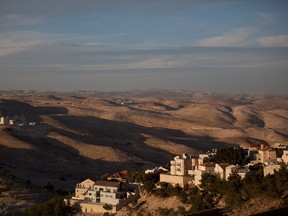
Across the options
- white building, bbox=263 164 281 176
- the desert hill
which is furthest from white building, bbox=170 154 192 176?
the desert hill

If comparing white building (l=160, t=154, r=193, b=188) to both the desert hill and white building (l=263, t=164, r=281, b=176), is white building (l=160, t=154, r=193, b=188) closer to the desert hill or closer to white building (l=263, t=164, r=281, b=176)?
white building (l=263, t=164, r=281, b=176)

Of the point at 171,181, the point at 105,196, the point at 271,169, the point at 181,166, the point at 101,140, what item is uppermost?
the point at 271,169

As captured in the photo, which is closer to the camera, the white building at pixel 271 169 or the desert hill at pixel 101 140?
the white building at pixel 271 169

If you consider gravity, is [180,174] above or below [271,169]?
below

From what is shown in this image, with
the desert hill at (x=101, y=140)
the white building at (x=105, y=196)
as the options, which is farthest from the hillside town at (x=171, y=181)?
the desert hill at (x=101, y=140)

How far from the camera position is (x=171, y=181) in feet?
79.3

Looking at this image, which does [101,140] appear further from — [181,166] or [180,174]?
[180,174]

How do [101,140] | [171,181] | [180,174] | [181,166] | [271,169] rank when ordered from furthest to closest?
[101,140], [181,166], [180,174], [171,181], [271,169]

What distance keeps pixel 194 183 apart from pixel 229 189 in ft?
11.0

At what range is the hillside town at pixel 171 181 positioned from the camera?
75.4 feet

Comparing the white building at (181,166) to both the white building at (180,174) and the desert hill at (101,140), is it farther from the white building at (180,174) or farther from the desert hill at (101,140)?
the desert hill at (101,140)

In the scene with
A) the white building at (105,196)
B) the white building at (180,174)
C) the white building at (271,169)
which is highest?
the white building at (271,169)

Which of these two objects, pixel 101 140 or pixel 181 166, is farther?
pixel 101 140

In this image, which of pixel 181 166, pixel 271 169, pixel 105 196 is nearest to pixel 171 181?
pixel 181 166
